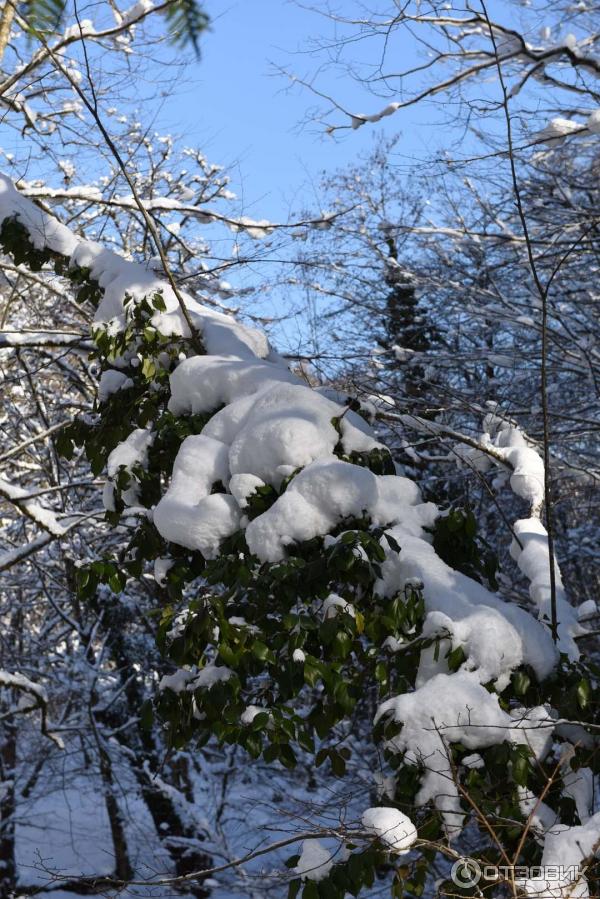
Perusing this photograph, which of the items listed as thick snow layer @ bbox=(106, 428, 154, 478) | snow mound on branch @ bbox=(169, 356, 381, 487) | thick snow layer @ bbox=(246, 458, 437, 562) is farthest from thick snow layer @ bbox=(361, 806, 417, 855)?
thick snow layer @ bbox=(106, 428, 154, 478)

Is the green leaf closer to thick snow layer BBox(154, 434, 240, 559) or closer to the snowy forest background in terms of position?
the snowy forest background

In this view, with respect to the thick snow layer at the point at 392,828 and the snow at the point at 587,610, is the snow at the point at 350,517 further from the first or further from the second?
the snow at the point at 587,610

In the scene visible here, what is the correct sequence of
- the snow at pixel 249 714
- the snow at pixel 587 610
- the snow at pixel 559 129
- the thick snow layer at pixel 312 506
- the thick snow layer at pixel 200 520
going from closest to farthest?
the snow at pixel 249 714, the thick snow layer at pixel 312 506, the thick snow layer at pixel 200 520, the snow at pixel 587 610, the snow at pixel 559 129

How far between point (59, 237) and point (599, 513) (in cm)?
650

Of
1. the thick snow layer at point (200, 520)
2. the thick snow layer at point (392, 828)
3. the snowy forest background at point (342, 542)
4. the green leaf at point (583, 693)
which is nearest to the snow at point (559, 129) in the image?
the snowy forest background at point (342, 542)

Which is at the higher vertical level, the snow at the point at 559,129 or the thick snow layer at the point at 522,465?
the snow at the point at 559,129

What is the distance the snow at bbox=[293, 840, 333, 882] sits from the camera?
2.57m

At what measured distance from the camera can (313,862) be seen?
102 inches

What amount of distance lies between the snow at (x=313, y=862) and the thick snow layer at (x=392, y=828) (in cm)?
31

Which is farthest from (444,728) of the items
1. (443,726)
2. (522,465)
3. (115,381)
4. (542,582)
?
(115,381)

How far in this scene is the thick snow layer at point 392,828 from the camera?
7.66 feet

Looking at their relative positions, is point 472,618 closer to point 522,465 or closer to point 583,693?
Answer: point 583,693

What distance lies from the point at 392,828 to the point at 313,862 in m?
0.40

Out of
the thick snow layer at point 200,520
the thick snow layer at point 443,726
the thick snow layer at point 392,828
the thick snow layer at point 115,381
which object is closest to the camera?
the thick snow layer at point 392,828
